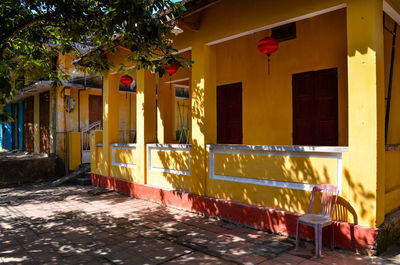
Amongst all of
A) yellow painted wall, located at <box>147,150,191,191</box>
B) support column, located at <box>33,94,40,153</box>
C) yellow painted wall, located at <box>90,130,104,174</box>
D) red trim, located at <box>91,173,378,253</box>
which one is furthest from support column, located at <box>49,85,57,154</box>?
yellow painted wall, located at <box>147,150,191,191</box>

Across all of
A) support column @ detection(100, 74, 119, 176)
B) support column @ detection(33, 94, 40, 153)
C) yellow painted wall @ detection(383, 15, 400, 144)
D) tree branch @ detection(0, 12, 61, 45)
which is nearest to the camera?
tree branch @ detection(0, 12, 61, 45)

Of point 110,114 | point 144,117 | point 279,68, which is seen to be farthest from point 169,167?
point 279,68

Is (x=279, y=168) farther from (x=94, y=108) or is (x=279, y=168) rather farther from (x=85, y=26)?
(x=94, y=108)

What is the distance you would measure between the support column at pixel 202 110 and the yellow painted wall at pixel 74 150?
7.51 m

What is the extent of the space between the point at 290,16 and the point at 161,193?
4.73 m

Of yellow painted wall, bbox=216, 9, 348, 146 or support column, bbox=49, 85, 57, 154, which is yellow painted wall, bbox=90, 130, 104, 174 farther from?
yellow painted wall, bbox=216, 9, 348, 146

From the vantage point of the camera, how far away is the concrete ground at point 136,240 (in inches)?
158

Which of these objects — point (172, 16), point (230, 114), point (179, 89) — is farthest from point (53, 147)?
point (172, 16)

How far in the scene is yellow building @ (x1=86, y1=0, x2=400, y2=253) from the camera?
399 cm

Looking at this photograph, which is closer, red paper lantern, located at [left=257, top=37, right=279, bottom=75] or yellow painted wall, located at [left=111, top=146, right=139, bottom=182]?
red paper lantern, located at [left=257, top=37, right=279, bottom=75]

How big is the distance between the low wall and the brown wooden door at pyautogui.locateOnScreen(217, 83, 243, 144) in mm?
7703

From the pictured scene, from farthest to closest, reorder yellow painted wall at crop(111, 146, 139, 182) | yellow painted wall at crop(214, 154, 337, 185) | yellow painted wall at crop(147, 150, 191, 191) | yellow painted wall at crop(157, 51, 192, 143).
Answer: yellow painted wall at crop(157, 51, 192, 143)
yellow painted wall at crop(111, 146, 139, 182)
yellow painted wall at crop(147, 150, 191, 191)
yellow painted wall at crop(214, 154, 337, 185)

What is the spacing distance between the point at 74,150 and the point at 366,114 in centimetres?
1090

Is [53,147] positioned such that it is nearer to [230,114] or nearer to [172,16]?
[230,114]
